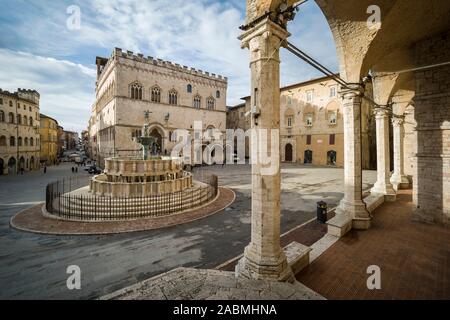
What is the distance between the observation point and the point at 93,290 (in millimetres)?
4543

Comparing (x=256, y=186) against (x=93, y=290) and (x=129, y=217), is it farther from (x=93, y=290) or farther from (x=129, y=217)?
(x=129, y=217)

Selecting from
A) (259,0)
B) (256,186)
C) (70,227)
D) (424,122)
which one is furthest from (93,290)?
(424,122)

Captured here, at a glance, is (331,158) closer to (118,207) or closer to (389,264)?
(389,264)

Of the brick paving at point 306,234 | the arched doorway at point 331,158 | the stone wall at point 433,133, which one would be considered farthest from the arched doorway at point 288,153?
the brick paving at point 306,234

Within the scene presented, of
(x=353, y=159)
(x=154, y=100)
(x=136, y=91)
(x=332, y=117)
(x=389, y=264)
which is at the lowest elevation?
(x=389, y=264)

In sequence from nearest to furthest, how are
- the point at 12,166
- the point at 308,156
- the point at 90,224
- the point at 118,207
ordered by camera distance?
1. the point at 90,224
2. the point at 118,207
3. the point at 12,166
4. the point at 308,156

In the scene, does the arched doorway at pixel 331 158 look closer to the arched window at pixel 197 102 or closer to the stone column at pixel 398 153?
the stone column at pixel 398 153

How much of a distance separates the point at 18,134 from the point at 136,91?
18702 mm

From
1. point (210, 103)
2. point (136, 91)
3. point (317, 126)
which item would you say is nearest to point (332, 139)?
point (317, 126)

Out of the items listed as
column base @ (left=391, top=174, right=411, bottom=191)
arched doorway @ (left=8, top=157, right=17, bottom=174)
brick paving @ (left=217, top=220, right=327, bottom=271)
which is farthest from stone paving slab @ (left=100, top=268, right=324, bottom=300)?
arched doorway @ (left=8, top=157, right=17, bottom=174)

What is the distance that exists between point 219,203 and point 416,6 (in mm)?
10672

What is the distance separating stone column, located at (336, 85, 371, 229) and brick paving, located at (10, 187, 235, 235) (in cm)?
577

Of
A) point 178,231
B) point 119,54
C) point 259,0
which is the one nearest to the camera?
point 259,0

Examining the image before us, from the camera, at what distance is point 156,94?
93.4 ft
